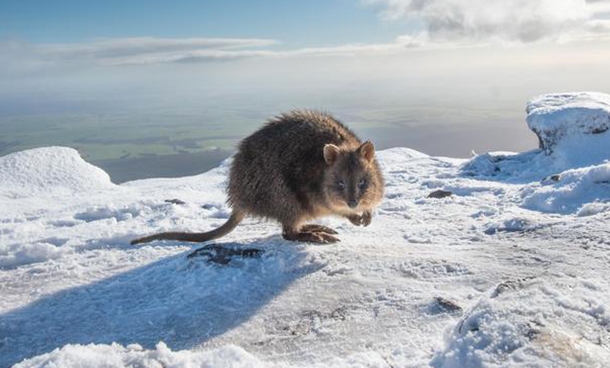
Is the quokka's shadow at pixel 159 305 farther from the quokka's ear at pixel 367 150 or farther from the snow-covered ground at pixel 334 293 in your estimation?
the quokka's ear at pixel 367 150

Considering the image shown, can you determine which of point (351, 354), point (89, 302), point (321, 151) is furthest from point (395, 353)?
point (321, 151)

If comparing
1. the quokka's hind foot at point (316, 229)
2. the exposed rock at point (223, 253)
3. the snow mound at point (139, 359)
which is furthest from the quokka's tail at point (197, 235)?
the snow mound at point (139, 359)

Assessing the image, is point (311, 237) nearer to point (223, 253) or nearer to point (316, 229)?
point (316, 229)

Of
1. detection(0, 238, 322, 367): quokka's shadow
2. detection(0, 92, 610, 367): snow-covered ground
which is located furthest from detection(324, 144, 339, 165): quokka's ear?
detection(0, 238, 322, 367): quokka's shadow

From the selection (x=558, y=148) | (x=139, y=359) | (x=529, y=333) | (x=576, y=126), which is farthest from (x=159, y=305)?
(x=576, y=126)

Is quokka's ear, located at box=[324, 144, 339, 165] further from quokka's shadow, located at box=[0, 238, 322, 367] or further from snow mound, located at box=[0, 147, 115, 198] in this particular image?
snow mound, located at box=[0, 147, 115, 198]

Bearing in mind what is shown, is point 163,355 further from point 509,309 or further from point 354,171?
point 354,171
